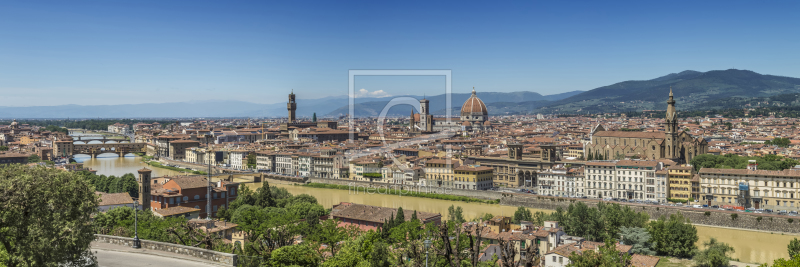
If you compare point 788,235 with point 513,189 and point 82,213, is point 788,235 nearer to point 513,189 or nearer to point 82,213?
point 513,189

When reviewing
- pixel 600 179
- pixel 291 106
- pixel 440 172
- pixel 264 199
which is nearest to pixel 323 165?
pixel 440 172

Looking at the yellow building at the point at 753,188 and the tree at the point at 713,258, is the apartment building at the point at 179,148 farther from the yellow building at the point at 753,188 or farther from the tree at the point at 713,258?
the tree at the point at 713,258

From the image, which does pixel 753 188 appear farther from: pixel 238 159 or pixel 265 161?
pixel 238 159

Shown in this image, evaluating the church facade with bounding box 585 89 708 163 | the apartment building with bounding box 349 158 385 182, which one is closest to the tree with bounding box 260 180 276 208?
the apartment building with bounding box 349 158 385 182

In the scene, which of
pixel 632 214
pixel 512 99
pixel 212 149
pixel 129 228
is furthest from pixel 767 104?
pixel 129 228

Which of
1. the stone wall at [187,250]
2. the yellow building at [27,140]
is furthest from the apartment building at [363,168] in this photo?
the yellow building at [27,140]

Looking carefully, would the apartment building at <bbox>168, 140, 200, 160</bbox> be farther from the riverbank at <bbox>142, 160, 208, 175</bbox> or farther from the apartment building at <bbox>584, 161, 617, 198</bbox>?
the apartment building at <bbox>584, 161, 617, 198</bbox>
